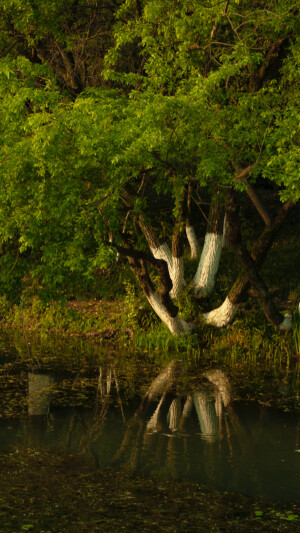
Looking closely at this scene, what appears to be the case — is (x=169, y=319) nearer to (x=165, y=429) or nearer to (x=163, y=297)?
(x=163, y=297)

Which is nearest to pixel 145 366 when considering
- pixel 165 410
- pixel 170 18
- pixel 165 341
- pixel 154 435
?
pixel 165 341

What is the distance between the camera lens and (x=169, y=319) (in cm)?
2142

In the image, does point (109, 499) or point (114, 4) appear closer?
point (109, 499)

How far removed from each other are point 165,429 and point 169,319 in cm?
677

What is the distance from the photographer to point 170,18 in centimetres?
1911

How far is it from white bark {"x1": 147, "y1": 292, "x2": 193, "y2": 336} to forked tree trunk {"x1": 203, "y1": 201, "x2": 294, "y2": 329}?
2.14 ft

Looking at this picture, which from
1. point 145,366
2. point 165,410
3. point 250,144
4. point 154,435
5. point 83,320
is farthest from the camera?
point 83,320

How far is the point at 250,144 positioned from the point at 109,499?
939cm

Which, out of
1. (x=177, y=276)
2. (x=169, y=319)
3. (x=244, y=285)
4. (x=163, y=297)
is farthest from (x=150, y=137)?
(x=177, y=276)

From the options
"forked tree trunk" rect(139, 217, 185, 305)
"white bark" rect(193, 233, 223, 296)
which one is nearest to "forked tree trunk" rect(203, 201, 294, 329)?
"white bark" rect(193, 233, 223, 296)

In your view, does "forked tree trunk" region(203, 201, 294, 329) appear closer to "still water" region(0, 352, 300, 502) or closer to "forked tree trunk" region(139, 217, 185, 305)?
"forked tree trunk" region(139, 217, 185, 305)

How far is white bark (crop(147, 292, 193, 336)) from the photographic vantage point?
21453mm

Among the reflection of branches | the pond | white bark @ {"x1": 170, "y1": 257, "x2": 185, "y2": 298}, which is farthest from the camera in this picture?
white bark @ {"x1": 170, "y1": 257, "x2": 185, "y2": 298}

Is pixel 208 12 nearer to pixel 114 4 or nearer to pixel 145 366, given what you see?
pixel 114 4
